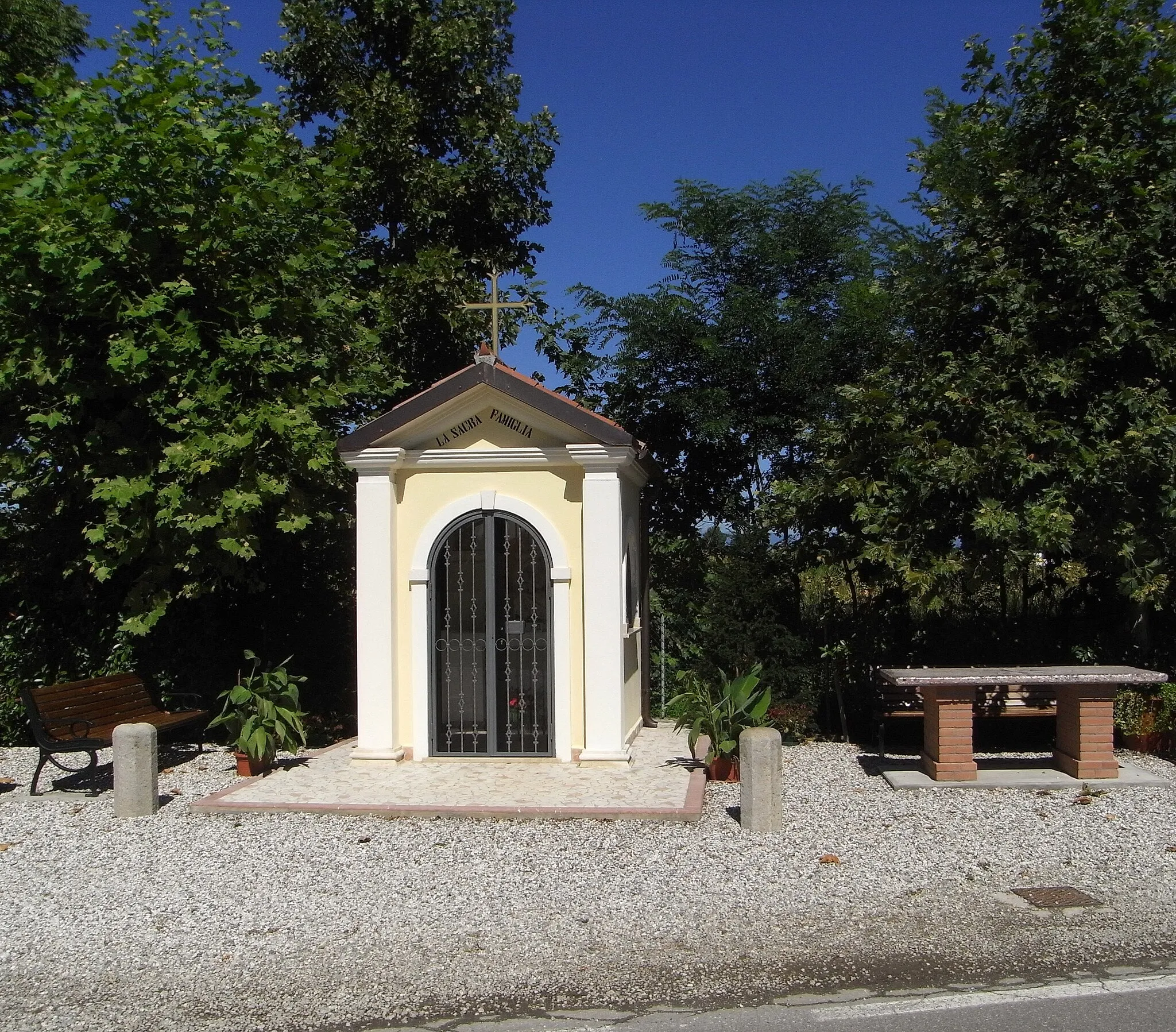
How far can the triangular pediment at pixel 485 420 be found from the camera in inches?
376

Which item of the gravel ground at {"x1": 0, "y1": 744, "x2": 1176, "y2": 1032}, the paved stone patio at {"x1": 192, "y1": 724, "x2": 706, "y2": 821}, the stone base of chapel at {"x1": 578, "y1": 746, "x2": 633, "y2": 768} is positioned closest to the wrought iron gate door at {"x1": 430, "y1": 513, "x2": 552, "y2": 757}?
the paved stone patio at {"x1": 192, "y1": 724, "x2": 706, "y2": 821}

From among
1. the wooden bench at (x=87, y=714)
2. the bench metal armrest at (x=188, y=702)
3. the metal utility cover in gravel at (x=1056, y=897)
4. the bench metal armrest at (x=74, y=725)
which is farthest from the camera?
the bench metal armrest at (x=188, y=702)

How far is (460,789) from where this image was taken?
875 cm

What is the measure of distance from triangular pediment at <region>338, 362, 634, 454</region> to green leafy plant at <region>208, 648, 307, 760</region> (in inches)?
90.2

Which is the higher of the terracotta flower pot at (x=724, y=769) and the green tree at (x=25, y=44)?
the green tree at (x=25, y=44)

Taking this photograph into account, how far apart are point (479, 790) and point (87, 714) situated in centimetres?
388

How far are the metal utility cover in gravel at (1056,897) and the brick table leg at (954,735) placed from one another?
2600 mm

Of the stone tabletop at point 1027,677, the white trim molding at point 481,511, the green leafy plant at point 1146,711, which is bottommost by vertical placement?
the green leafy plant at point 1146,711

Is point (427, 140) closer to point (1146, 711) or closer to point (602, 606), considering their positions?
point (602, 606)

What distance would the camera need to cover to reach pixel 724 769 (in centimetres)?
915

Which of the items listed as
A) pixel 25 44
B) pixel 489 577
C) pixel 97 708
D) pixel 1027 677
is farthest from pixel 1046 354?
pixel 25 44

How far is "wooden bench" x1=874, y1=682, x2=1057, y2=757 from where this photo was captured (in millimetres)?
10055

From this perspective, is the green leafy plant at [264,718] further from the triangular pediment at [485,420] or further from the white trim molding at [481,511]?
the triangular pediment at [485,420]

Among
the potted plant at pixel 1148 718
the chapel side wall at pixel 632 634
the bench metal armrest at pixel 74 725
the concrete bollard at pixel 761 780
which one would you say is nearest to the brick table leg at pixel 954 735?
the concrete bollard at pixel 761 780
